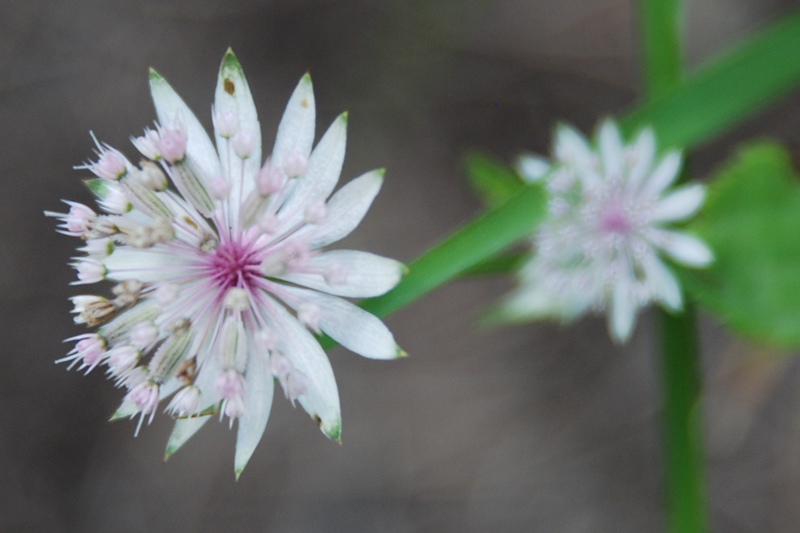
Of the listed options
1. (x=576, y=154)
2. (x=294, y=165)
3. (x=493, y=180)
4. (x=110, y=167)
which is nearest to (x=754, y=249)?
(x=576, y=154)

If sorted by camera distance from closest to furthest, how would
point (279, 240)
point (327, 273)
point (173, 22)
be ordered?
point (327, 273) → point (279, 240) → point (173, 22)

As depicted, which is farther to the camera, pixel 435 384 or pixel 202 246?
pixel 435 384

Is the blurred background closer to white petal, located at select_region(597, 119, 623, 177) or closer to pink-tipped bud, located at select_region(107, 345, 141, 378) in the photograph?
white petal, located at select_region(597, 119, 623, 177)

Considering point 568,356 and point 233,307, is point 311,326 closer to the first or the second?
point 233,307

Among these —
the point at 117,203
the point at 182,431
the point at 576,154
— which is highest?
the point at 576,154

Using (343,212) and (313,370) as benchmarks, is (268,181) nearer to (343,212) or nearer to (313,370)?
(343,212)

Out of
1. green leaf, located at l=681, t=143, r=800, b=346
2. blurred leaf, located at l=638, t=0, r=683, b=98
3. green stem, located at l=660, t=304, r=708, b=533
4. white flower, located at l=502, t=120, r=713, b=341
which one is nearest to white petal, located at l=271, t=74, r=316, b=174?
white flower, located at l=502, t=120, r=713, b=341

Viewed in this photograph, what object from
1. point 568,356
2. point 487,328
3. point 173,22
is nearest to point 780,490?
point 568,356
